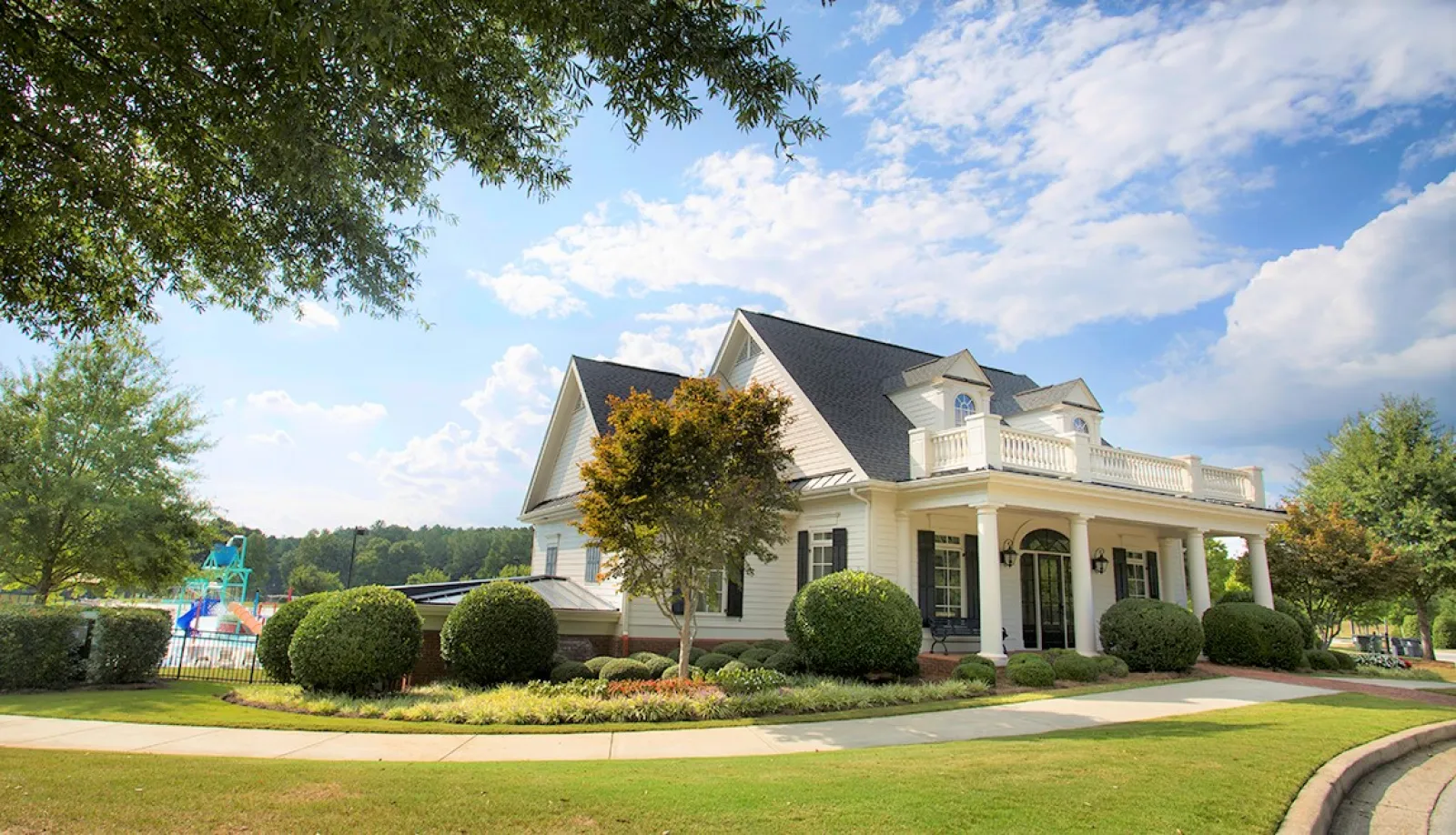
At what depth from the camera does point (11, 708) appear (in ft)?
38.5

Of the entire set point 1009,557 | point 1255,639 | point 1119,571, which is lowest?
point 1255,639

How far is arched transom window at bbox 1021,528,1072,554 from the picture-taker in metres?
19.5

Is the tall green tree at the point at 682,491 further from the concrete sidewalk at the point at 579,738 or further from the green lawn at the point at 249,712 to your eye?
the concrete sidewalk at the point at 579,738

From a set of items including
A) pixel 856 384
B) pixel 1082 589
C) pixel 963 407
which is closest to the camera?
pixel 1082 589

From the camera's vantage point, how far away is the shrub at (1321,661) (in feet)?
59.5

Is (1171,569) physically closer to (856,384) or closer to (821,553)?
(856,384)

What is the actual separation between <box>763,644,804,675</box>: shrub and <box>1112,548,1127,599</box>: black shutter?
10.5 metres

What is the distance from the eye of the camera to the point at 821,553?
18.2m

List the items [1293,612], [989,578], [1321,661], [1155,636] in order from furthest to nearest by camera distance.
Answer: [1293,612], [1321,661], [1155,636], [989,578]

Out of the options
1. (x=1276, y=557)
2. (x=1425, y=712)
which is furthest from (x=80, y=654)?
(x=1276, y=557)

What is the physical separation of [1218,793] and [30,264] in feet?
35.3

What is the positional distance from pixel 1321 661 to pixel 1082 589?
625 cm

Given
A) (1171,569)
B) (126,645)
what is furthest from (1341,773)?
(126,645)

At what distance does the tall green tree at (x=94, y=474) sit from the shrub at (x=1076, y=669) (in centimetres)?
2092
